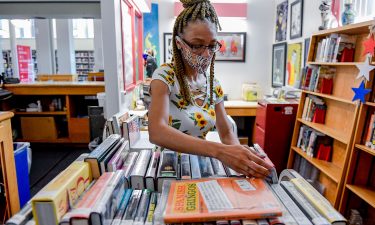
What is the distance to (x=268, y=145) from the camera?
141 inches

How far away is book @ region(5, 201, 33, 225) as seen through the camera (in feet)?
2.01

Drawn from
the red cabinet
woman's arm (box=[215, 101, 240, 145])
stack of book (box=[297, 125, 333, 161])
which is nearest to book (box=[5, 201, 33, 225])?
woman's arm (box=[215, 101, 240, 145])

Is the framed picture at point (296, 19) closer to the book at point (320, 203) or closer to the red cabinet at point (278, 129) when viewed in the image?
the red cabinet at point (278, 129)

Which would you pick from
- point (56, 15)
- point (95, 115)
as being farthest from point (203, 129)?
point (56, 15)

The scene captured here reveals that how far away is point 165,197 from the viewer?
74 centimetres

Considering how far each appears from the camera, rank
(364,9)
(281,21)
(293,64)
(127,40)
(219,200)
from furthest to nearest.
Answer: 1. (281,21)
2. (293,64)
3. (127,40)
4. (364,9)
5. (219,200)

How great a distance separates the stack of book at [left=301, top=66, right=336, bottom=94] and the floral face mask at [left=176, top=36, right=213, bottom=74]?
2043 mm

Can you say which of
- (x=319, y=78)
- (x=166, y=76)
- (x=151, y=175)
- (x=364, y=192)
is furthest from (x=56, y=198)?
(x=319, y=78)

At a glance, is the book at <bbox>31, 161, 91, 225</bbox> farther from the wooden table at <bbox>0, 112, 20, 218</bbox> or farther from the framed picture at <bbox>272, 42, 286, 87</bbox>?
the framed picture at <bbox>272, 42, 286, 87</bbox>

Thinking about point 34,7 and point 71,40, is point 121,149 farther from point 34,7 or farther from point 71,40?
point 71,40

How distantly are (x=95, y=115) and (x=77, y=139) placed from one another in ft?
3.66

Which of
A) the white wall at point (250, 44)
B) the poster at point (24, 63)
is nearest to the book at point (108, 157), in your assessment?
the white wall at point (250, 44)

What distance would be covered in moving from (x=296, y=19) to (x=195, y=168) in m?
3.49

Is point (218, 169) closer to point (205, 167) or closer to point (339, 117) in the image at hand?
point (205, 167)
